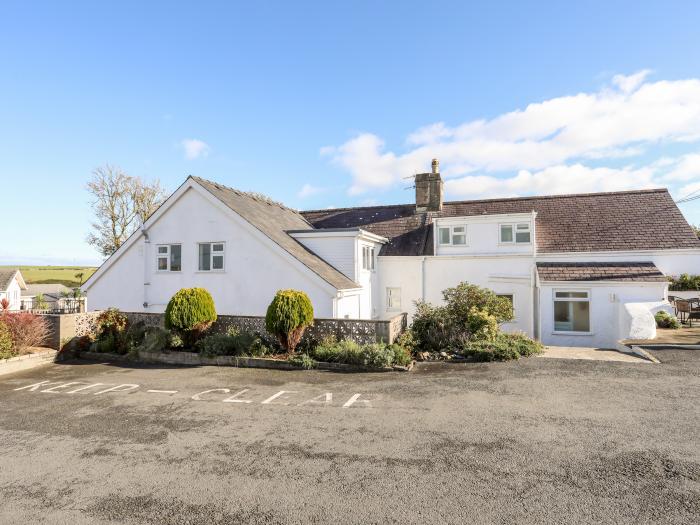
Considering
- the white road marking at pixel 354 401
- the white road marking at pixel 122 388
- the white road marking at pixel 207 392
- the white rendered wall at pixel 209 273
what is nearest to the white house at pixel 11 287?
the white rendered wall at pixel 209 273

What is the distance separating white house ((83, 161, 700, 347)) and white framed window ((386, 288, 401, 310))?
6cm

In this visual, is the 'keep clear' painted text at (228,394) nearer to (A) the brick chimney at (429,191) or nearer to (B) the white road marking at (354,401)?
(B) the white road marking at (354,401)

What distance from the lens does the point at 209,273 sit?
19.1 meters

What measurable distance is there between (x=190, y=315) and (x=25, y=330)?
19.2ft

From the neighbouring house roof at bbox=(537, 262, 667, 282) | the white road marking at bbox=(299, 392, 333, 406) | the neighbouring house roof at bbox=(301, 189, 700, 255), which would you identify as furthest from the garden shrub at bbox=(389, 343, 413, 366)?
the neighbouring house roof at bbox=(301, 189, 700, 255)

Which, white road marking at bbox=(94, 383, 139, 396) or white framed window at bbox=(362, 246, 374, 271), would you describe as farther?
white framed window at bbox=(362, 246, 374, 271)

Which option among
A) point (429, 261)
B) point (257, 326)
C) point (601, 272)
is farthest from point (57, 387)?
point (601, 272)

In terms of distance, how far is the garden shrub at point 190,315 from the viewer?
14750mm

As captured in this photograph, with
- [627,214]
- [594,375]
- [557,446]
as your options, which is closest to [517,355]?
[594,375]

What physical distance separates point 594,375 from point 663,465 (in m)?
5.88

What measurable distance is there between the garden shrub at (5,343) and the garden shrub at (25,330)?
261 millimetres

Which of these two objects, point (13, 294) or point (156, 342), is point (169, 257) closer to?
point (156, 342)

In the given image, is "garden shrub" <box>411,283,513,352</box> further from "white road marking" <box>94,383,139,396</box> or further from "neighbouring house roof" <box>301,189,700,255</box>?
"white road marking" <box>94,383,139,396</box>

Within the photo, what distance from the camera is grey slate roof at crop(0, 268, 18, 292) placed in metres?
53.7
